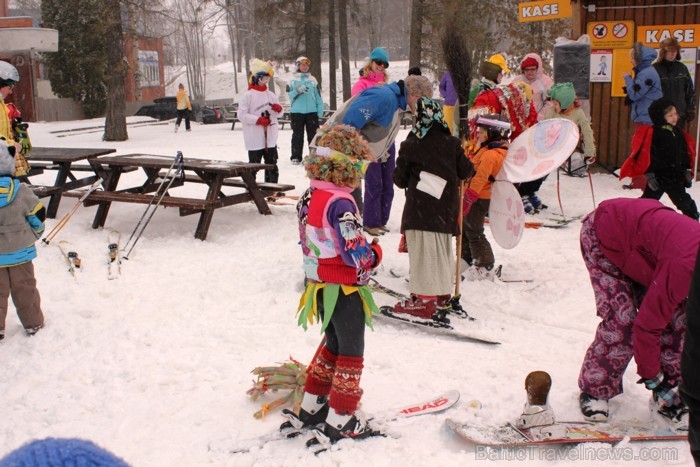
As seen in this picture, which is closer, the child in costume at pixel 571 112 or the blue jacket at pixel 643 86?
the child in costume at pixel 571 112

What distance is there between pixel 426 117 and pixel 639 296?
7.42 feet

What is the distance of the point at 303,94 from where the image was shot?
41.1 ft

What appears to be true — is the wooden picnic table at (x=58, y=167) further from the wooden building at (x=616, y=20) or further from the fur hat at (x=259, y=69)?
the wooden building at (x=616, y=20)

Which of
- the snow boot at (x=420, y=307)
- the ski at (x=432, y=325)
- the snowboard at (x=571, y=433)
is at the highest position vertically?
the snow boot at (x=420, y=307)

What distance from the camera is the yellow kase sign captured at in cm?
1068

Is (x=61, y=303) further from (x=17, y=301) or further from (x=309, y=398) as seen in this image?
(x=309, y=398)

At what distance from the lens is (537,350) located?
526 centimetres

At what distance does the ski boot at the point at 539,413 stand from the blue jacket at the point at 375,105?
317 cm

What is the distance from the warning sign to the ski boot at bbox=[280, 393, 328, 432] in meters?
9.30

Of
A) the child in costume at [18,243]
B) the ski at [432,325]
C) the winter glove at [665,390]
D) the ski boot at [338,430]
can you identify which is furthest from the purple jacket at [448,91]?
the ski boot at [338,430]

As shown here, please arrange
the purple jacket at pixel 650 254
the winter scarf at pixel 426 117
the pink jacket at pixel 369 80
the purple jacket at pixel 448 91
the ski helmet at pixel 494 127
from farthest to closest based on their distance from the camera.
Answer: the purple jacket at pixel 448 91
the pink jacket at pixel 369 80
the ski helmet at pixel 494 127
the winter scarf at pixel 426 117
the purple jacket at pixel 650 254

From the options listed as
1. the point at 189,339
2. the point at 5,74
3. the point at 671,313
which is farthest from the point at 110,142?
the point at 671,313

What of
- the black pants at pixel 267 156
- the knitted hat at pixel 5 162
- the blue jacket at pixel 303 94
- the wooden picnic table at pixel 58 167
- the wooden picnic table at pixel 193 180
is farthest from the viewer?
the blue jacket at pixel 303 94

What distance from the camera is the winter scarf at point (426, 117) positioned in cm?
556
